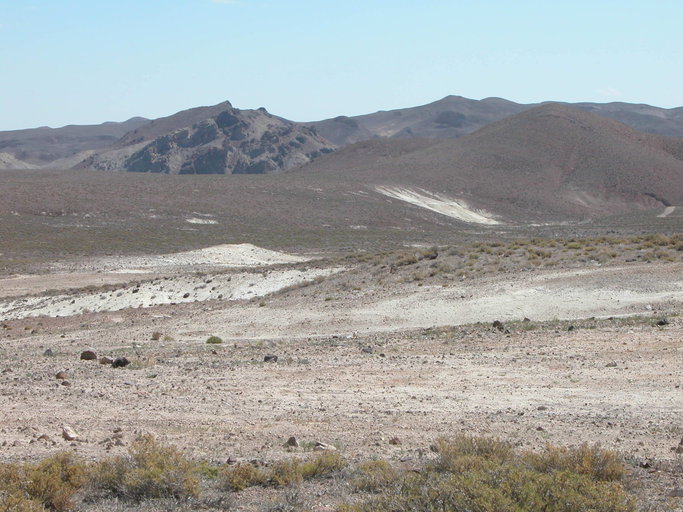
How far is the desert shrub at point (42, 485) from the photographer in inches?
271

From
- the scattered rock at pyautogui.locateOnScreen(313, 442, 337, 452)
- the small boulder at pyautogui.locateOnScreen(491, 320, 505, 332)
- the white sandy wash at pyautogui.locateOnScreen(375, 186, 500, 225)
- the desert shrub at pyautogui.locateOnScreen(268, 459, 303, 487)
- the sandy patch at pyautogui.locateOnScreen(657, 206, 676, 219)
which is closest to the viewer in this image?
the desert shrub at pyautogui.locateOnScreen(268, 459, 303, 487)

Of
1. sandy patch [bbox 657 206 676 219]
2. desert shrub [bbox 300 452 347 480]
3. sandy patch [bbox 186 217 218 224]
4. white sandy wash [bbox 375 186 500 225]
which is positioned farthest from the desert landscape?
sandy patch [bbox 657 206 676 219]

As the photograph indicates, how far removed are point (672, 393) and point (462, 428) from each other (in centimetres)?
340

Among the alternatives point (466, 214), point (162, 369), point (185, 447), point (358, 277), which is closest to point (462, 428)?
point (185, 447)

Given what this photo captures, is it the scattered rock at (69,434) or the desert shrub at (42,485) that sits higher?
the desert shrub at (42,485)

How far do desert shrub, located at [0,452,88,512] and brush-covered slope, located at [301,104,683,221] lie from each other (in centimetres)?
10269

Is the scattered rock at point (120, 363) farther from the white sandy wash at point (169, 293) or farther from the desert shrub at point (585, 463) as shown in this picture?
the white sandy wash at point (169, 293)

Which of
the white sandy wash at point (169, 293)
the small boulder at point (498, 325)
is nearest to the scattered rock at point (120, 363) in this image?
the small boulder at point (498, 325)

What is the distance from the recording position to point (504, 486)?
6453mm

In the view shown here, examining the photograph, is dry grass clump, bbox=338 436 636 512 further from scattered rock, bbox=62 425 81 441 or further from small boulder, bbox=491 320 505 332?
small boulder, bbox=491 320 505 332

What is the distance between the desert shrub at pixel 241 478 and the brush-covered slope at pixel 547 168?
10226cm

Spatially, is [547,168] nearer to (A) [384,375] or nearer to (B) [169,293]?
(B) [169,293]

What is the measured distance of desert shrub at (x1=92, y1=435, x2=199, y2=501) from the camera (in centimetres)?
756

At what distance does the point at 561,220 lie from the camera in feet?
361
